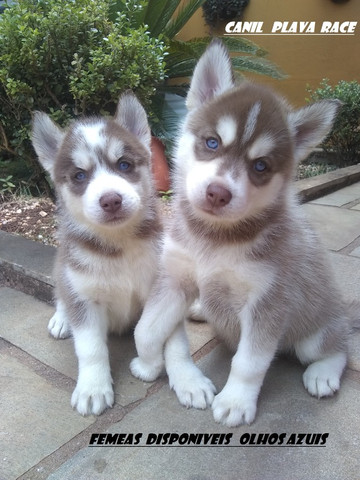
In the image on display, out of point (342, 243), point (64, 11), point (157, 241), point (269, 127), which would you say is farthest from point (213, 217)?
point (64, 11)

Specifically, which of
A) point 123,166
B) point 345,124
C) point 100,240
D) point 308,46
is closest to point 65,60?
point 123,166

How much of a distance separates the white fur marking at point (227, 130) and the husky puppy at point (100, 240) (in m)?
0.57

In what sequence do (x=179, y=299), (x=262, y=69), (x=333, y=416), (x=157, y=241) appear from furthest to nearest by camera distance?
1. (x=262, y=69)
2. (x=157, y=241)
3. (x=179, y=299)
4. (x=333, y=416)

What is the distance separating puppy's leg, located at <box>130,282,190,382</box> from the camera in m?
2.04

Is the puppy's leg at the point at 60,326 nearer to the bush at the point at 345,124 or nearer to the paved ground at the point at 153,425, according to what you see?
the paved ground at the point at 153,425

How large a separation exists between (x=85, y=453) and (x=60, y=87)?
3.31 meters

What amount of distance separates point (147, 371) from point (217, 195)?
3.36ft

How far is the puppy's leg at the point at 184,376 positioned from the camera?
6.40 ft

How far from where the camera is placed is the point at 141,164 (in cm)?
234

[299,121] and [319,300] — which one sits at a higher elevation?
[299,121]

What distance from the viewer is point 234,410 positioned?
6.02 feet

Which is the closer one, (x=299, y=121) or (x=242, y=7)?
(x=299, y=121)

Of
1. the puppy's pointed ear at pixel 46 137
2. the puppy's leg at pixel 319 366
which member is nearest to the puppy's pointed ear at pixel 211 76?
the puppy's pointed ear at pixel 46 137

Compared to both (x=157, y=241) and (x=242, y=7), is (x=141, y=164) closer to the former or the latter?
(x=157, y=241)
